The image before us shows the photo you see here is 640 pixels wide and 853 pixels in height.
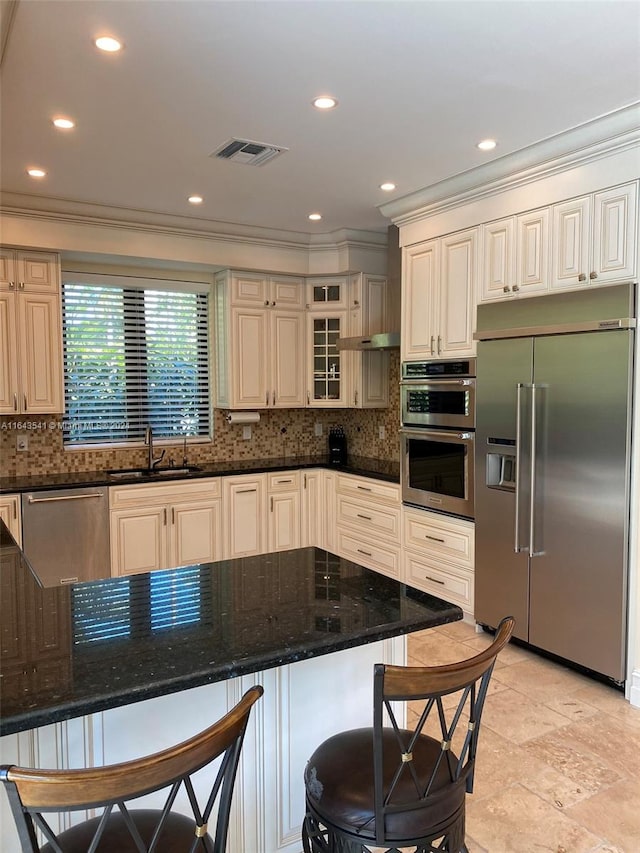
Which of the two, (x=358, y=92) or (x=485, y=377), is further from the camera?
(x=485, y=377)

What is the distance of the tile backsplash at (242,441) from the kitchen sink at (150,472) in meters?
0.10

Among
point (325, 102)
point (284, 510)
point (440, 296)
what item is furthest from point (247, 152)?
point (284, 510)

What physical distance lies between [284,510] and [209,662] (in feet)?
12.1

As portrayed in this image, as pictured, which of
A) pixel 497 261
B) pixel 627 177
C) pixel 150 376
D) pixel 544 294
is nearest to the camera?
pixel 627 177

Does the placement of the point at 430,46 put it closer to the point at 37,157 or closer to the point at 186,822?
the point at 37,157

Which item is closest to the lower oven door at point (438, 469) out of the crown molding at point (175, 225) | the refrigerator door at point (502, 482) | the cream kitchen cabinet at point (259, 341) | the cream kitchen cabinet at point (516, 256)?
the refrigerator door at point (502, 482)

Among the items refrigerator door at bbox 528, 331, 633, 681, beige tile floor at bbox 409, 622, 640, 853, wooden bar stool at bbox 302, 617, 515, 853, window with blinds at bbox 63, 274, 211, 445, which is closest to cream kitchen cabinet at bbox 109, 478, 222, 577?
window with blinds at bbox 63, 274, 211, 445

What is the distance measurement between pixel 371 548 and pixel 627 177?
2.99m

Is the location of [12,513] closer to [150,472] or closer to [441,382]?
[150,472]

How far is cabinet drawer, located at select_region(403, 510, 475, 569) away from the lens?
387cm

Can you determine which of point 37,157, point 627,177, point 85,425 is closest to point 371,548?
point 85,425

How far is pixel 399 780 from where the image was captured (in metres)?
1.42

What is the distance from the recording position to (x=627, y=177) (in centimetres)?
289

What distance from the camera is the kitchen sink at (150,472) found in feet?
15.3
